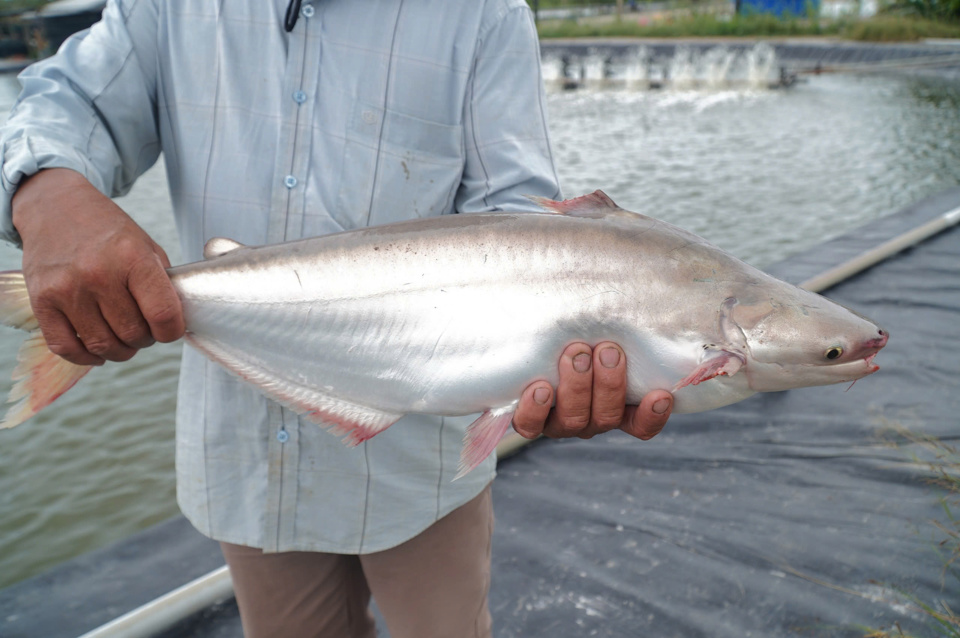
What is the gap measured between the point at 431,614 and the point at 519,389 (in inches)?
26.7

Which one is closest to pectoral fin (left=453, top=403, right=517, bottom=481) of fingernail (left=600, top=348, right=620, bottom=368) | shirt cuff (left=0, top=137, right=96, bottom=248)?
fingernail (left=600, top=348, right=620, bottom=368)

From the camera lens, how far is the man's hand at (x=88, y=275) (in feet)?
4.54

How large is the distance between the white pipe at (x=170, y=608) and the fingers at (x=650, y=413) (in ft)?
6.29

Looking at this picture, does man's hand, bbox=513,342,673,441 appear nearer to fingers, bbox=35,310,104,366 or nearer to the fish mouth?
the fish mouth

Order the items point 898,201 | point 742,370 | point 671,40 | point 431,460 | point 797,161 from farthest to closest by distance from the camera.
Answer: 1. point 671,40
2. point 797,161
3. point 898,201
4. point 431,460
5. point 742,370

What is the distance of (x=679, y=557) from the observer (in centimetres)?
312

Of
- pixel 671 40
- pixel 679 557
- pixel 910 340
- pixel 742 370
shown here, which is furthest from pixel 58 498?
pixel 671 40

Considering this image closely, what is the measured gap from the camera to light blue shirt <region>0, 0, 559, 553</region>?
70.1 inches

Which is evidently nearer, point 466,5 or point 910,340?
point 466,5

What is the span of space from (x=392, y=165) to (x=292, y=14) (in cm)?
40

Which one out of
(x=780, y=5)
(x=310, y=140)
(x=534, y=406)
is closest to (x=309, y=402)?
(x=534, y=406)

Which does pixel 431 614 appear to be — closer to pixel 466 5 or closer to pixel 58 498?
pixel 466 5

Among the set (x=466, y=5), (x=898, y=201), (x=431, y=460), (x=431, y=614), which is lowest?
(x=898, y=201)

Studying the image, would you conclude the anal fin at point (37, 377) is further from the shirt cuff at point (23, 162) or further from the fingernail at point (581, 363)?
the fingernail at point (581, 363)
